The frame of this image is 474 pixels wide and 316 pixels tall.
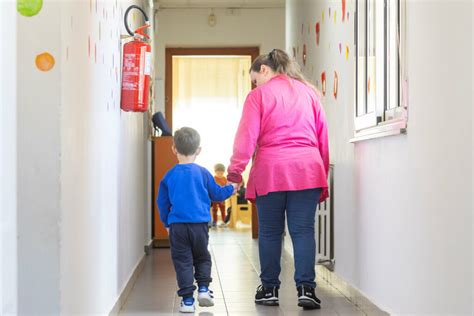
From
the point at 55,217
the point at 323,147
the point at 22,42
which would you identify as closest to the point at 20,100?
the point at 22,42

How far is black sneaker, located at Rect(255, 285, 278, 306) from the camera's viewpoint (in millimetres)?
3600

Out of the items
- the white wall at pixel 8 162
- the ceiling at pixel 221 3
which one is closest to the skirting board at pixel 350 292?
the white wall at pixel 8 162

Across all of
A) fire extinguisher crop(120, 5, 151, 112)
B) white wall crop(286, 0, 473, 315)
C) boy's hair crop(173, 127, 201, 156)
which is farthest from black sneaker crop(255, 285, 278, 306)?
fire extinguisher crop(120, 5, 151, 112)

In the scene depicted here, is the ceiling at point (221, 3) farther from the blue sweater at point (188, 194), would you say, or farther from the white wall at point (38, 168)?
the white wall at point (38, 168)

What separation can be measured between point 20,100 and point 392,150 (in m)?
1.42

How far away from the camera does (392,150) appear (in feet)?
9.48

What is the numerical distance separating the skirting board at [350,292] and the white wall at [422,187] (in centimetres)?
3

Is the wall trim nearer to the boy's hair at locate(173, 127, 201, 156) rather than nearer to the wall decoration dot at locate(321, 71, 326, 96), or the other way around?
the boy's hair at locate(173, 127, 201, 156)

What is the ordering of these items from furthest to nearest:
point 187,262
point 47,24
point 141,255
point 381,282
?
point 141,255
point 187,262
point 381,282
point 47,24

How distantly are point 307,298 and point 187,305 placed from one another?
526 mm

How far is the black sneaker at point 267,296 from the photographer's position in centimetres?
360

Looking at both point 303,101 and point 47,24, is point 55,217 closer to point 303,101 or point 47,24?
point 47,24

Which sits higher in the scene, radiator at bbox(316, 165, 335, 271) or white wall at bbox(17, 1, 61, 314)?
white wall at bbox(17, 1, 61, 314)

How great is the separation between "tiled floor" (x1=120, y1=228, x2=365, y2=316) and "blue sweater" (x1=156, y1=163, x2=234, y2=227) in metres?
0.41
